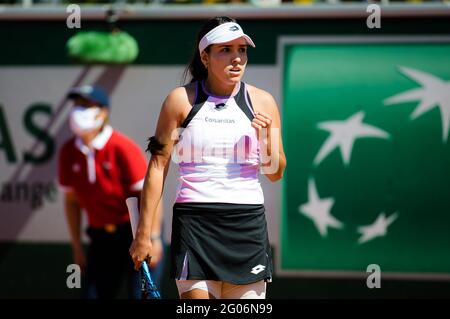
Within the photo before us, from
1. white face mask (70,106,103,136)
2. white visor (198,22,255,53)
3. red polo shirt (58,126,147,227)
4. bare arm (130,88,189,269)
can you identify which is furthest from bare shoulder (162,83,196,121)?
white face mask (70,106,103,136)

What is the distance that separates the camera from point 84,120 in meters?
6.69

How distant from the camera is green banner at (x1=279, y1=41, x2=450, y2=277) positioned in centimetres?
661

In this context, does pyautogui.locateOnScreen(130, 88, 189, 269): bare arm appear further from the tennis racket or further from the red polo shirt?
the red polo shirt

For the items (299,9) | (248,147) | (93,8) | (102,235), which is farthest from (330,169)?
(248,147)

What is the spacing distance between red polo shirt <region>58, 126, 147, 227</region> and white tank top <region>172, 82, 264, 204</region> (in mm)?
2178

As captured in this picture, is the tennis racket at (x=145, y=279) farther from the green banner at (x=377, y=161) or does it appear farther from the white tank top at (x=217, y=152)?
the green banner at (x=377, y=161)

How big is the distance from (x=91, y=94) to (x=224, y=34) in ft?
9.10

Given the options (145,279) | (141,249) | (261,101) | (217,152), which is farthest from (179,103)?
(145,279)

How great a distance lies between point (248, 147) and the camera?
4.11m

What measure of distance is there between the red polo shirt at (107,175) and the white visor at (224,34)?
7.42 ft

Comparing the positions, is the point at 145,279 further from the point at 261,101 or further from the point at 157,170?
the point at 261,101

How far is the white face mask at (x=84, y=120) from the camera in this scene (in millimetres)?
6617

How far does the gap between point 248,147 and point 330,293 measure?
113 inches

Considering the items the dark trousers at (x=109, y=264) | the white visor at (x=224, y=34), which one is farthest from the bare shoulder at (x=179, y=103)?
the dark trousers at (x=109, y=264)
